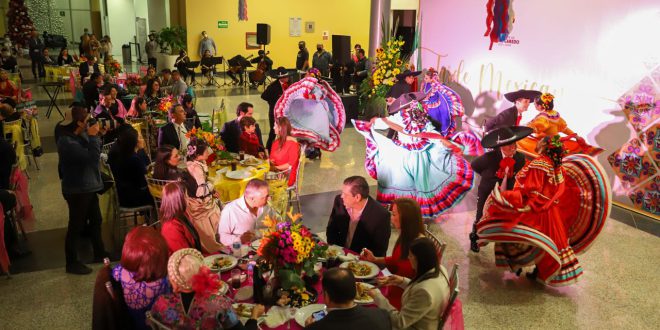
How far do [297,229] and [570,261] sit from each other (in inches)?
115

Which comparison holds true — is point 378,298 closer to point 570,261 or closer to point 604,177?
point 570,261

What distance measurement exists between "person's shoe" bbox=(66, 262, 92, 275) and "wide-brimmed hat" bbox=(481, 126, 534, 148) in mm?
3893

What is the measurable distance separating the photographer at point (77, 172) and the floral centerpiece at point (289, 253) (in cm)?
253

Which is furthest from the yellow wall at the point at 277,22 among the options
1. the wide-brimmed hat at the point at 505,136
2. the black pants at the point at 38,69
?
the wide-brimmed hat at the point at 505,136

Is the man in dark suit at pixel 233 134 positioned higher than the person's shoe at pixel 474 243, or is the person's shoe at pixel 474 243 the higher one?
the man in dark suit at pixel 233 134

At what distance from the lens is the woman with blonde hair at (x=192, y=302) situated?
2.69 metres

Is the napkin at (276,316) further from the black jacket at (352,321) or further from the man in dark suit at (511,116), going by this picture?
the man in dark suit at (511,116)

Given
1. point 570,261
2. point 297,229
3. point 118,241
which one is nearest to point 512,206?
point 570,261

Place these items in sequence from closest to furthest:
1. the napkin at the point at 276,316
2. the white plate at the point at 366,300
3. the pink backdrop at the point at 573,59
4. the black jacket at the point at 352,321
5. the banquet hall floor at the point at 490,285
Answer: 1. the black jacket at the point at 352,321
2. the napkin at the point at 276,316
3. the white plate at the point at 366,300
4. the banquet hall floor at the point at 490,285
5. the pink backdrop at the point at 573,59

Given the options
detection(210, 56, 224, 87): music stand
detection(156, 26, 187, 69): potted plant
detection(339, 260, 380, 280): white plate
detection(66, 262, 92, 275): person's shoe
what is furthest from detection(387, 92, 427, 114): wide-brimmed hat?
detection(156, 26, 187, 69): potted plant

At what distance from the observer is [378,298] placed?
3.12 meters

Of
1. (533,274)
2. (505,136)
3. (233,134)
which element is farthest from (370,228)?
(233,134)

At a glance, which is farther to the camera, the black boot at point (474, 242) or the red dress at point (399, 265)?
the black boot at point (474, 242)

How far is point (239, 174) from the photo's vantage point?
5.54m
